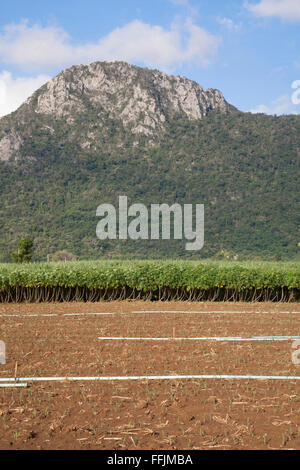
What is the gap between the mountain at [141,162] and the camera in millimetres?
54156

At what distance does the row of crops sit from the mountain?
31.0 meters

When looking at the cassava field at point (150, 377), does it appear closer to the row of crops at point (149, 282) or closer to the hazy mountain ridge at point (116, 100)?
the row of crops at point (149, 282)

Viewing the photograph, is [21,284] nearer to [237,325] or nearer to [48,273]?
[48,273]

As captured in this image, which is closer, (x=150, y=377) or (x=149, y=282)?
(x=150, y=377)

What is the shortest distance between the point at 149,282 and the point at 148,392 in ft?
33.1

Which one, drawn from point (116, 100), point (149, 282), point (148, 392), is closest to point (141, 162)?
point (116, 100)

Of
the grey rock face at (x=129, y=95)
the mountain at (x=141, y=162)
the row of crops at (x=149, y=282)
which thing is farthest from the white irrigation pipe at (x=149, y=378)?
the grey rock face at (x=129, y=95)

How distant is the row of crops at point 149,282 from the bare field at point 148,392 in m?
5.64

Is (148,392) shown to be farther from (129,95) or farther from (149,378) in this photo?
(129,95)

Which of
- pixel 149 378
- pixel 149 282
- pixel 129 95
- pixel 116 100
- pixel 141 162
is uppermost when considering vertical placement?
pixel 129 95

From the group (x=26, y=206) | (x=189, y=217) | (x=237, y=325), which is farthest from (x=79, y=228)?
(x=237, y=325)

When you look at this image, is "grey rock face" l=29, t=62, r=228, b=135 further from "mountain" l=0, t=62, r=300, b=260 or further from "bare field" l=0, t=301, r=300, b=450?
"bare field" l=0, t=301, r=300, b=450

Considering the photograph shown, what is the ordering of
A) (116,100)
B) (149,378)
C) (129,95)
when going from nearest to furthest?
(149,378)
(116,100)
(129,95)

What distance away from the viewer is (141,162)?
7294 cm
